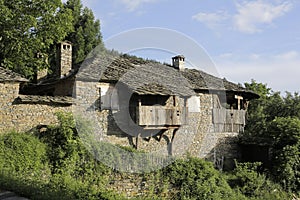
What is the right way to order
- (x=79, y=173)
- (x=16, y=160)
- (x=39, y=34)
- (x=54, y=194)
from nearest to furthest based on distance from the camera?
(x=54, y=194), (x=16, y=160), (x=79, y=173), (x=39, y=34)

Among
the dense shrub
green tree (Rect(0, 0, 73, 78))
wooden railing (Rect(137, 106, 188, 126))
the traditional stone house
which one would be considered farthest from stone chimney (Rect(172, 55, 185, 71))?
the dense shrub

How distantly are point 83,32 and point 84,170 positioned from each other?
18909mm

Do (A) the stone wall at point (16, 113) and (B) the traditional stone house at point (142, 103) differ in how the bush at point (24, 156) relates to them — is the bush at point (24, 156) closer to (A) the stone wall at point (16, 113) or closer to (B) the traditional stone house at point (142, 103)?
(A) the stone wall at point (16, 113)

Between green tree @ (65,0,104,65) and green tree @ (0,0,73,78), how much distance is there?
8.90 m

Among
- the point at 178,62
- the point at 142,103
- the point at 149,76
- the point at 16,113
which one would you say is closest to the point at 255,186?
the point at 142,103

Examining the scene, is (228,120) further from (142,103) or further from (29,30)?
(29,30)

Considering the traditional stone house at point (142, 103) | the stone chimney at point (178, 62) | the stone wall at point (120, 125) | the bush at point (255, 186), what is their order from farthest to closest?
the stone chimney at point (178, 62), the bush at point (255, 186), the traditional stone house at point (142, 103), the stone wall at point (120, 125)

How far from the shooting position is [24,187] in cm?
786

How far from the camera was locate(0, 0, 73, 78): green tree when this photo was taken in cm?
1814

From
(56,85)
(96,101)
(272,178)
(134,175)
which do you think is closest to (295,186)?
(272,178)

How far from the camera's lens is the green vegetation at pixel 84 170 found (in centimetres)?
1233

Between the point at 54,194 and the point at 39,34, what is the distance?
44.2 ft

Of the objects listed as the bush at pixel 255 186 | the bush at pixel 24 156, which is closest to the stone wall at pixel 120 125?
the bush at pixel 24 156

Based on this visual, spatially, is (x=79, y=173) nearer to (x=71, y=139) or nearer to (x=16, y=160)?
(x=71, y=139)
